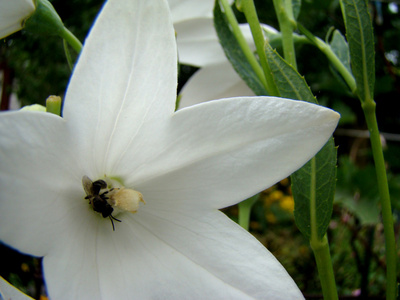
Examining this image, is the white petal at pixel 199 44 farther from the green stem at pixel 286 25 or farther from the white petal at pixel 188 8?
the green stem at pixel 286 25

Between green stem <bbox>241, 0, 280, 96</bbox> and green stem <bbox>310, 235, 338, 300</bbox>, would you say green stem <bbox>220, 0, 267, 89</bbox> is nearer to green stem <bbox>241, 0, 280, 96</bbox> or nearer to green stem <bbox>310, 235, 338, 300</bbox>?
green stem <bbox>241, 0, 280, 96</bbox>

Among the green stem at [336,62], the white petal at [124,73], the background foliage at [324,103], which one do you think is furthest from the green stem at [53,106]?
the green stem at [336,62]

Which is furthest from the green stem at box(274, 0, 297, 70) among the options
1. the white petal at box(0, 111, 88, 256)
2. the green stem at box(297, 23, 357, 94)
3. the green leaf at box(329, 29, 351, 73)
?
the white petal at box(0, 111, 88, 256)

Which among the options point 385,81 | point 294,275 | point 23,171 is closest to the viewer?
point 23,171

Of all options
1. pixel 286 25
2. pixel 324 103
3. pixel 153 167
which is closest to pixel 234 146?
pixel 153 167

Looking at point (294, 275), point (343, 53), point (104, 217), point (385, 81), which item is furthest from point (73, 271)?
point (385, 81)

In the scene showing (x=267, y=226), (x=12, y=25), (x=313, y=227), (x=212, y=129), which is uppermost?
(x=12, y=25)

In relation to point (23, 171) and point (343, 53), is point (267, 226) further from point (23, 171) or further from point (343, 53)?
point (23, 171)
